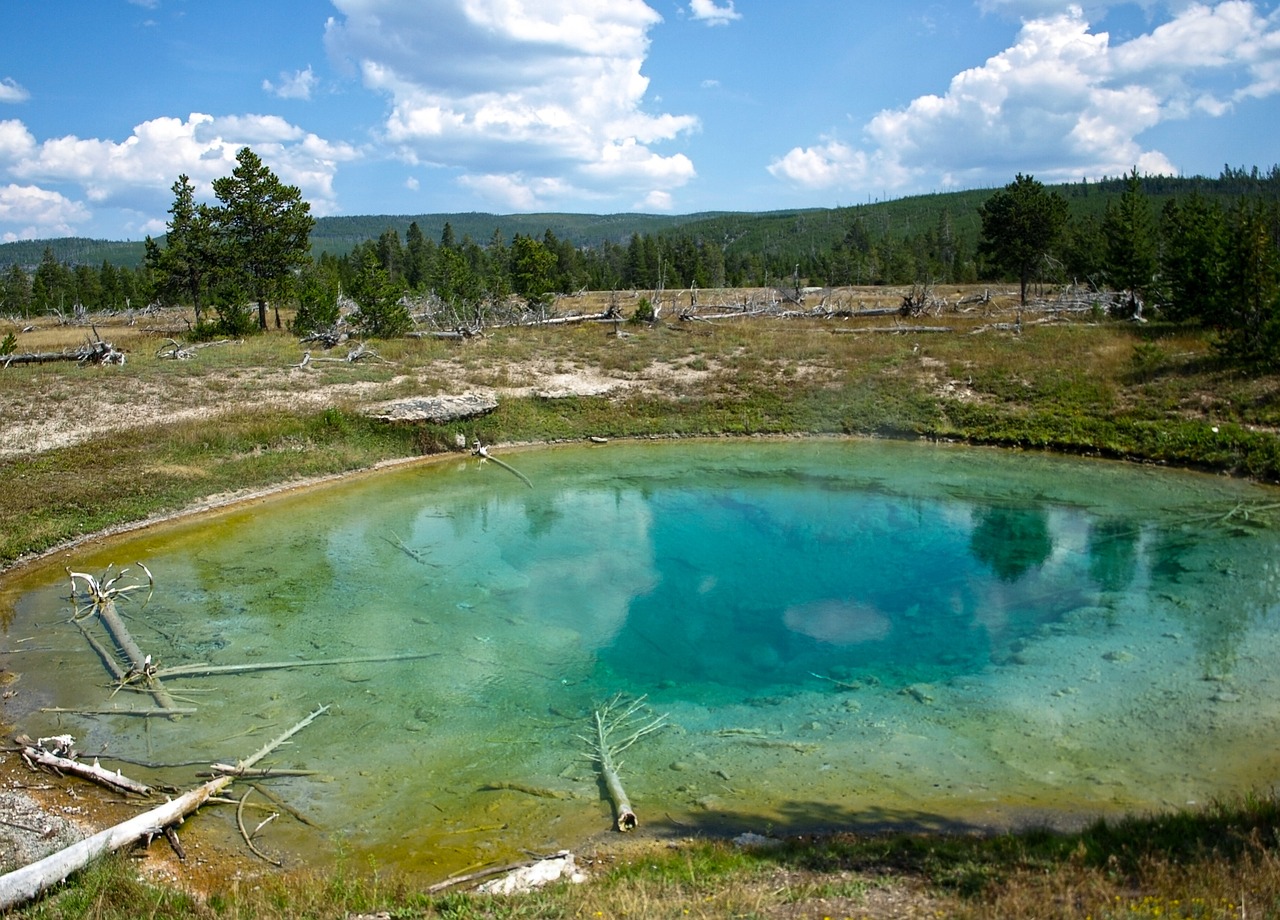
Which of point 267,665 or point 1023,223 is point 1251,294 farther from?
point 267,665

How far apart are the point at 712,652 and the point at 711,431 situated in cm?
1706

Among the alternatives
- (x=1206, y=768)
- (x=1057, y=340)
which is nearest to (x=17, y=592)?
(x=1206, y=768)

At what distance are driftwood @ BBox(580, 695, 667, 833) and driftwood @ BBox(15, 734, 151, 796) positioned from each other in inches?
201

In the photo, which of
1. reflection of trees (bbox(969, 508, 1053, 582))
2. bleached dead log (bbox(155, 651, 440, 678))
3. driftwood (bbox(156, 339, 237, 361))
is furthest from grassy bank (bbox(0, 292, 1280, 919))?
reflection of trees (bbox(969, 508, 1053, 582))

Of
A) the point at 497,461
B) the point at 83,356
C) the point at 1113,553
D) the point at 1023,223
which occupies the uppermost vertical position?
the point at 1023,223

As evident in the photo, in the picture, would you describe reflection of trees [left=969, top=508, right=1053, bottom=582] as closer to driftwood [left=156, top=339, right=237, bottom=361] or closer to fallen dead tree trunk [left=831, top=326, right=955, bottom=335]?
fallen dead tree trunk [left=831, top=326, right=955, bottom=335]

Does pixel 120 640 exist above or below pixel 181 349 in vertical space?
below

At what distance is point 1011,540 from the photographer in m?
18.1

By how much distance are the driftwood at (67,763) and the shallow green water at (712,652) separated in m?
0.44

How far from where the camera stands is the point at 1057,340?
3428 centimetres

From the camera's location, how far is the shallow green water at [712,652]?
9.24 m

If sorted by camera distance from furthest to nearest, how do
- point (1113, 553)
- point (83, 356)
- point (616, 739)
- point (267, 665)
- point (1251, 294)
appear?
1. point (83, 356)
2. point (1251, 294)
3. point (1113, 553)
4. point (267, 665)
5. point (616, 739)

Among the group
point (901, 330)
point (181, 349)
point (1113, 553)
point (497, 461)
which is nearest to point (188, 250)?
point (181, 349)

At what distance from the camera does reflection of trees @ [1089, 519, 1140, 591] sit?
15523 mm
